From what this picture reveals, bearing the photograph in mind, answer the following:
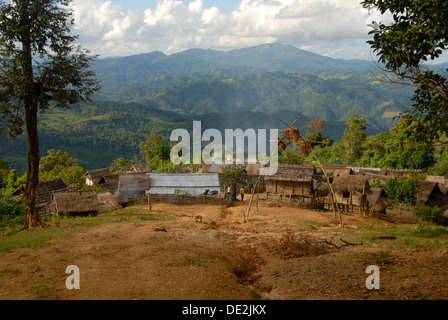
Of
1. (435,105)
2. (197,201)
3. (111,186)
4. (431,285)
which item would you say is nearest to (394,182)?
(197,201)

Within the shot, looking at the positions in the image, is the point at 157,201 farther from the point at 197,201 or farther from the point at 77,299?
the point at 77,299

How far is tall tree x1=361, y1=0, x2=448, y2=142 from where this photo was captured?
21.6 ft

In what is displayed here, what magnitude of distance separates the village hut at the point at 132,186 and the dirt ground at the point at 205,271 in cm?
1601

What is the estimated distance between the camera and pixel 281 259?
9.21 meters

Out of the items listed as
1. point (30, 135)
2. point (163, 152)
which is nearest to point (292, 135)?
point (30, 135)

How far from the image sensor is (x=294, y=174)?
2480 cm

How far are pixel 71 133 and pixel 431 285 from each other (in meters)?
106

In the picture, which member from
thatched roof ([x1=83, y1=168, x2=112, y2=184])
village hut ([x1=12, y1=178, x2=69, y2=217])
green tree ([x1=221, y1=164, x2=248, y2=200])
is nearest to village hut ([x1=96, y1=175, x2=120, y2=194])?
village hut ([x1=12, y1=178, x2=69, y2=217])

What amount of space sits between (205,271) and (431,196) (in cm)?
2657

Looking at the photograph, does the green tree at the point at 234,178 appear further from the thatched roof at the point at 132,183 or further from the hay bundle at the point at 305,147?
the hay bundle at the point at 305,147

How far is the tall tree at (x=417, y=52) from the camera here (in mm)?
6590

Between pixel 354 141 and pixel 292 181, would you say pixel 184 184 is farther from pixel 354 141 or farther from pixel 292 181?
pixel 354 141

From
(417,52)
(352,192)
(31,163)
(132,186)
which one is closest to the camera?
(417,52)

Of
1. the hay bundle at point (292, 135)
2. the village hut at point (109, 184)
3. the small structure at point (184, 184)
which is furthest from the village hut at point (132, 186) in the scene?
the hay bundle at point (292, 135)
